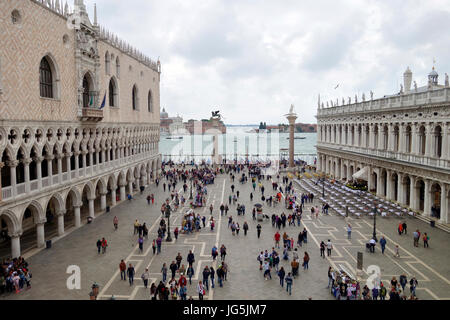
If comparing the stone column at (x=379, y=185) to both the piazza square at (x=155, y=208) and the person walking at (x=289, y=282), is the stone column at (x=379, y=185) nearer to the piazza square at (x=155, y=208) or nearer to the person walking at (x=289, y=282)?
the piazza square at (x=155, y=208)

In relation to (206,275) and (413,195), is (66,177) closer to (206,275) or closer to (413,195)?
(206,275)

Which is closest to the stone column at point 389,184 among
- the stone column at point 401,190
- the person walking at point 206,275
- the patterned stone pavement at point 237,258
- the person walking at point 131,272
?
the stone column at point 401,190

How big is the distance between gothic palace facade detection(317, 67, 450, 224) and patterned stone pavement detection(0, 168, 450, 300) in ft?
11.0

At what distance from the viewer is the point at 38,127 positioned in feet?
71.6

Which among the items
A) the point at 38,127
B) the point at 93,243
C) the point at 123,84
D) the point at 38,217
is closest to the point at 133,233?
the point at 93,243

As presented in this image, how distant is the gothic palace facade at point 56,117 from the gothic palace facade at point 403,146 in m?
26.5

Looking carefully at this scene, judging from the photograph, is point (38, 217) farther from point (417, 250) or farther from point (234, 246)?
point (417, 250)

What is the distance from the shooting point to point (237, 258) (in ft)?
Answer: 67.6

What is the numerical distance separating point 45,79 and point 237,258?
1703 cm

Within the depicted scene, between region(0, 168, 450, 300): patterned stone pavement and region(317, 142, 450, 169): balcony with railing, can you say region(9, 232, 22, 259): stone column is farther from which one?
region(317, 142, 450, 169): balcony with railing

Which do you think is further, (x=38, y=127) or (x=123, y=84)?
(x=123, y=84)

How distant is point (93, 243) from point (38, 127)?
824 centimetres

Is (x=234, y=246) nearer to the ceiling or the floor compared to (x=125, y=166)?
nearer to the floor

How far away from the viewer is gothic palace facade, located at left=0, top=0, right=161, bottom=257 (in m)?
19.7
